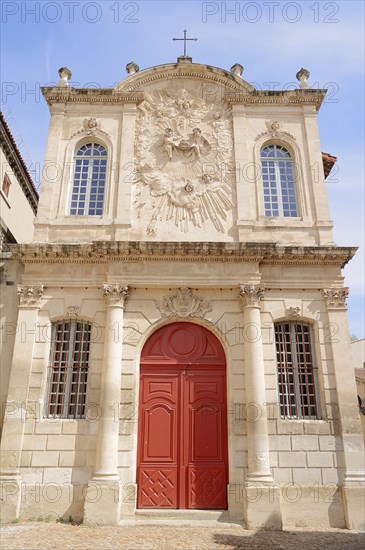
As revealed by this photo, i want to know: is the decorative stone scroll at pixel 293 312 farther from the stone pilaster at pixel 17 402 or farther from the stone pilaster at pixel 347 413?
the stone pilaster at pixel 17 402

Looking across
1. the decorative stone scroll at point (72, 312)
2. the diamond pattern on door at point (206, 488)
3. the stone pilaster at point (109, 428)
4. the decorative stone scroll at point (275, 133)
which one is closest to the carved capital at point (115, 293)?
the stone pilaster at point (109, 428)

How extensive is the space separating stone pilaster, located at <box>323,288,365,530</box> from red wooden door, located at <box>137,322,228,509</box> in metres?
2.66

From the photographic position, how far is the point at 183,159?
12930 millimetres

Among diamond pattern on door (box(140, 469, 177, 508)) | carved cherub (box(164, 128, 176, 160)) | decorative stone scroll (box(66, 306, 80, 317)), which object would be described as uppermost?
carved cherub (box(164, 128, 176, 160))

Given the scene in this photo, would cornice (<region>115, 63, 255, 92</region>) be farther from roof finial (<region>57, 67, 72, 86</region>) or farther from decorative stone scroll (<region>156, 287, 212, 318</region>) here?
decorative stone scroll (<region>156, 287, 212, 318</region>)

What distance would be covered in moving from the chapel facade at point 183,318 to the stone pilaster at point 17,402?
1.8 inches

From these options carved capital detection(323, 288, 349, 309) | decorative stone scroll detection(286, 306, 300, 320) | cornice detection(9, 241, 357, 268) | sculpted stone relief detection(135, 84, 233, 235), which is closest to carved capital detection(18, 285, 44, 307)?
cornice detection(9, 241, 357, 268)

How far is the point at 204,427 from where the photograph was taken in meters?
10.5

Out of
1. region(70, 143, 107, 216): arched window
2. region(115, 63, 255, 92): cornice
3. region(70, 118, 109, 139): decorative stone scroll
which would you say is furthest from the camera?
region(115, 63, 255, 92): cornice

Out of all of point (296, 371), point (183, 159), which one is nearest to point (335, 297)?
point (296, 371)

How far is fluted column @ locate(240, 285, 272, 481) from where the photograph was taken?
981 centimetres

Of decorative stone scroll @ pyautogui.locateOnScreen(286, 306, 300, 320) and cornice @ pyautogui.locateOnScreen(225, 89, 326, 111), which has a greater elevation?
cornice @ pyautogui.locateOnScreen(225, 89, 326, 111)

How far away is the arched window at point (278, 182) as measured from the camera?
12586 millimetres

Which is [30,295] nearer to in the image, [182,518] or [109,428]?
[109,428]
